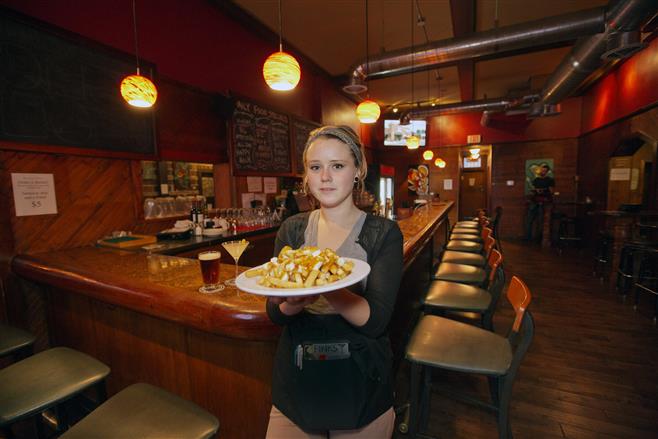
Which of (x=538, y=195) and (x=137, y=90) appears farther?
(x=538, y=195)

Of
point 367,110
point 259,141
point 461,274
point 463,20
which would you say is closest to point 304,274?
point 461,274

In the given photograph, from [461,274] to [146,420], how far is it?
2.46 meters

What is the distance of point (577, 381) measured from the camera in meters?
2.36

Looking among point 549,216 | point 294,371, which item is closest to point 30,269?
point 294,371

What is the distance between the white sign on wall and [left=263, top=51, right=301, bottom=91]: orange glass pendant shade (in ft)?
6.50

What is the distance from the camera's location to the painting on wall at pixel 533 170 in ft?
27.7

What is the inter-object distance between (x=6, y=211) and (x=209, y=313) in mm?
2235

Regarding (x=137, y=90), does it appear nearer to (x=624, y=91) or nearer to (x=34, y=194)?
(x=34, y=194)

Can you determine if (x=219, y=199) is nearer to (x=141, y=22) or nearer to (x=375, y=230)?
(x=141, y=22)

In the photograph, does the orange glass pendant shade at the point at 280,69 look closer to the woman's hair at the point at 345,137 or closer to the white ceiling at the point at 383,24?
the woman's hair at the point at 345,137

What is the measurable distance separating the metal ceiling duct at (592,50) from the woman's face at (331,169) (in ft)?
12.9

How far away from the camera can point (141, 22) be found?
3.04 metres

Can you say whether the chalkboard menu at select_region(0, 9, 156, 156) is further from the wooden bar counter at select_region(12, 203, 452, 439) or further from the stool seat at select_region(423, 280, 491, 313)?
the stool seat at select_region(423, 280, 491, 313)

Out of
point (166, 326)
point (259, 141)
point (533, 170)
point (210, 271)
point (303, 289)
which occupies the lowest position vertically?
point (166, 326)
